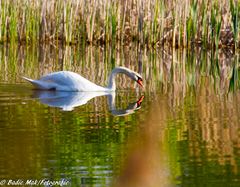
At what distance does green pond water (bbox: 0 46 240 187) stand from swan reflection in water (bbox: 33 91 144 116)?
0.04ft

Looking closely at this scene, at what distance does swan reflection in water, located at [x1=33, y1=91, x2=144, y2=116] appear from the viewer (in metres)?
8.98

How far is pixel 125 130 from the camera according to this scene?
7.47m

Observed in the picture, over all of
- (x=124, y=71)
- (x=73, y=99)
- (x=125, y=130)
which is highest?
(x=124, y=71)

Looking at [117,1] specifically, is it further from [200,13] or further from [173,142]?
[173,142]

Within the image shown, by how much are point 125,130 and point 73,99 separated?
2478 millimetres

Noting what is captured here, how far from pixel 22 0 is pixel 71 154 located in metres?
13.4

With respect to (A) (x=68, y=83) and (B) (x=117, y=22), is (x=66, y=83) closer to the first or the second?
(A) (x=68, y=83)

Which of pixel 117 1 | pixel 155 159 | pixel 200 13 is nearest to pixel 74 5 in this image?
pixel 117 1

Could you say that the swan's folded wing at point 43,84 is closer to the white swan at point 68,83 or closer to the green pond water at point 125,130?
the white swan at point 68,83

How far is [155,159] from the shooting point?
2.94 meters

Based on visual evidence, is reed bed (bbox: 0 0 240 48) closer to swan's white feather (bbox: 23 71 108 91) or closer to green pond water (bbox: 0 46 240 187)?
green pond water (bbox: 0 46 240 187)

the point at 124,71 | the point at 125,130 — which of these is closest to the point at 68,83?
the point at 124,71

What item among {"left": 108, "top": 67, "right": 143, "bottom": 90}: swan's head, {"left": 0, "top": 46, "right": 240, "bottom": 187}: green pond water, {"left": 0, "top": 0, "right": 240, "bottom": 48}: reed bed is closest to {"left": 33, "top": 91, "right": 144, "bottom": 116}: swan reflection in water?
{"left": 0, "top": 46, "right": 240, "bottom": 187}: green pond water

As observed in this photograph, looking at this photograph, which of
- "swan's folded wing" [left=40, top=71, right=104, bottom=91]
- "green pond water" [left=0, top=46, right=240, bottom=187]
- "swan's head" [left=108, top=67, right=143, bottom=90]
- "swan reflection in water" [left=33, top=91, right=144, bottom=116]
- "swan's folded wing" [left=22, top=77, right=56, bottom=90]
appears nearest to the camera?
"green pond water" [left=0, top=46, right=240, bottom=187]
